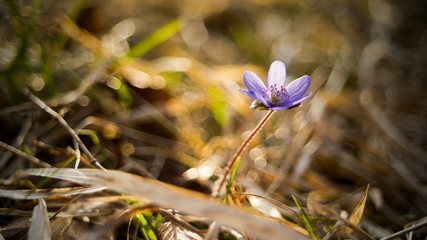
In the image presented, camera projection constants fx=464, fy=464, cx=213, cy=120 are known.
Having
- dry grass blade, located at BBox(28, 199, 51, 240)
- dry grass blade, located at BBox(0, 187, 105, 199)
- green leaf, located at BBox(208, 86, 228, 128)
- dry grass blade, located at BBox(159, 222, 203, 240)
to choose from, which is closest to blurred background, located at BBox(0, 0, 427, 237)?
green leaf, located at BBox(208, 86, 228, 128)

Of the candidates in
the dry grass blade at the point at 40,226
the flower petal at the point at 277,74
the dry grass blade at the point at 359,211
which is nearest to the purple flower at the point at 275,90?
the flower petal at the point at 277,74

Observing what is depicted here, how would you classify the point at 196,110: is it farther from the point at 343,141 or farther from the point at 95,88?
the point at 343,141

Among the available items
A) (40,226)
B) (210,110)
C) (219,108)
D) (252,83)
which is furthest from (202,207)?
(210,110)

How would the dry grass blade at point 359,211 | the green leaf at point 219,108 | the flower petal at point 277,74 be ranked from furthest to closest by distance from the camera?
the green leaf at point 219,108 → the flower petal at point 277,74 → the dry grass blade at point 359,211

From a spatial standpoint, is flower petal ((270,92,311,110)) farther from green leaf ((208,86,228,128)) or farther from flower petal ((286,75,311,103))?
green leaf ((208,86,228,128))

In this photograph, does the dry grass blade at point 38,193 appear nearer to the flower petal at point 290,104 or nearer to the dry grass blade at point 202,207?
the dry grass blade at point 202,207

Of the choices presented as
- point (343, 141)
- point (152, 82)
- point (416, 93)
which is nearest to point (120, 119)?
point (152, 82)
